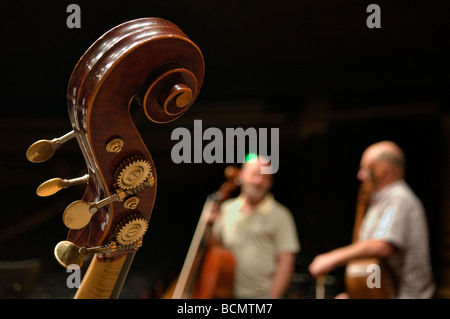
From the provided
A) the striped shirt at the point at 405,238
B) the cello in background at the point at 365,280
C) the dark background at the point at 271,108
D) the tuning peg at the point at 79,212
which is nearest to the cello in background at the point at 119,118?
the tuning peg at the point at 79,212

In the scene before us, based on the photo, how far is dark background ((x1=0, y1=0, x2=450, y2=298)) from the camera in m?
2.62

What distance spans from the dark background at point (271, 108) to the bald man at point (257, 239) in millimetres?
818

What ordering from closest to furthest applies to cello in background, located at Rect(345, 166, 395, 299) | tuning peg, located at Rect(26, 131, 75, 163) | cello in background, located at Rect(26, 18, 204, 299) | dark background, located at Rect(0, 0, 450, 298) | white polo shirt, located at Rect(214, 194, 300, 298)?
cello in background, located at Rect(26, 18, 204, 299), tuning peg, located at Rect(26, 131, 75, 163), cello in background, located at Rect(345, 166, 395, 299), dark background, located at Rect(0, 0, 450, 298), white polo shirt, located at Rect(214, 194, 300, 298)

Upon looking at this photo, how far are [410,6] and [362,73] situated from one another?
104 cm

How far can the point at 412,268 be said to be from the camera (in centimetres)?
197

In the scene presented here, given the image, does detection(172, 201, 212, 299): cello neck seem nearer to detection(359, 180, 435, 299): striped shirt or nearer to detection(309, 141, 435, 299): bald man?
detection(309, 141, 435, 299): bald man

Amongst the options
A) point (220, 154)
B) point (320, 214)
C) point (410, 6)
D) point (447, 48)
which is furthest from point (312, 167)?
point (410, 6)

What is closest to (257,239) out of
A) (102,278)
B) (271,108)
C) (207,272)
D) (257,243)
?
(257,243)

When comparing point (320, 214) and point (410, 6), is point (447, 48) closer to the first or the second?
point (410, 6)

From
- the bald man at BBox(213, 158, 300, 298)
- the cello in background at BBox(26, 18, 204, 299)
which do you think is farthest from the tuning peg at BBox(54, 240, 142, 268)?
the bald man at BBox(213, 158, 300, 298)

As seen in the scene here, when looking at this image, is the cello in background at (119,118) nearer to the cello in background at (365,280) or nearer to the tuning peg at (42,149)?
the tuning peg at (42,149)

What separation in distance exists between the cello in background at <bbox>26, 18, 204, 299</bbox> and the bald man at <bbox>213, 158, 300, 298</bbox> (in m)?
1.89

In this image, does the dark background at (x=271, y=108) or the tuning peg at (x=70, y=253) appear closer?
the tuning peg at (x=70, y=253)

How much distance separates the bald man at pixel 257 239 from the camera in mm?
2732
